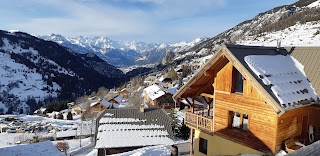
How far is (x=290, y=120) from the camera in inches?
525

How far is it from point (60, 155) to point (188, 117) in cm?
1690

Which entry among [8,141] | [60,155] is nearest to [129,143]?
[60,155]

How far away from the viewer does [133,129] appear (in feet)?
111

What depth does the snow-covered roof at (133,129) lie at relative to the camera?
31.5 m

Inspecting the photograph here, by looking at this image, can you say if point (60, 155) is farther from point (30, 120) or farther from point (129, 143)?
Result: point (30, 120)

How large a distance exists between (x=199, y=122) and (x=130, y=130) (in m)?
17.9

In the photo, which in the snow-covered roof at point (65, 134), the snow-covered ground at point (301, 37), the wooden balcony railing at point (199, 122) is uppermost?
the snow-covered ground at point (301, 37)

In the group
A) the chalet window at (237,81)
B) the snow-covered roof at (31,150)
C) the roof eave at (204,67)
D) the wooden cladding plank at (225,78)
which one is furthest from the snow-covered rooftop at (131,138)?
the chalet window at (237,81)

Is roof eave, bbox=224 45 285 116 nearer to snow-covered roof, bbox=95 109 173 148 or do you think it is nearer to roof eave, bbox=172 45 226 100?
roof eave, bbox=172 45 226 100

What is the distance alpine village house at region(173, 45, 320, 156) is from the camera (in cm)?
1270

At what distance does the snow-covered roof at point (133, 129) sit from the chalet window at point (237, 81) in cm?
1840

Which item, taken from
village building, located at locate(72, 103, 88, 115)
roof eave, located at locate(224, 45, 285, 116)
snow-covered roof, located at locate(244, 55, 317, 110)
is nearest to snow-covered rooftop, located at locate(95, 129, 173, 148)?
snow-covered roof, located at locate(244, 55, 317, 110)

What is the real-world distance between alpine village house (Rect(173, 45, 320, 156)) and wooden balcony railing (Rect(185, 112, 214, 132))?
6 cm

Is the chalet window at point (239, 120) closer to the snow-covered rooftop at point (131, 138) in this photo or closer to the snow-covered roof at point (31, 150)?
the snow-covered rooftop at point (131, 138)
